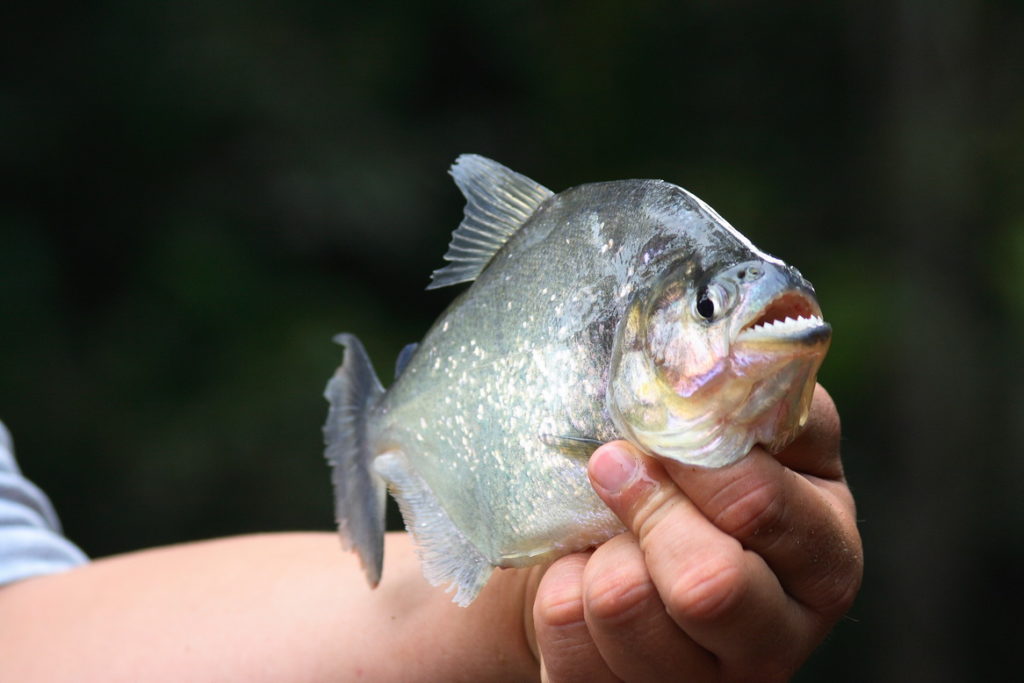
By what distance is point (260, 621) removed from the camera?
1592 mm

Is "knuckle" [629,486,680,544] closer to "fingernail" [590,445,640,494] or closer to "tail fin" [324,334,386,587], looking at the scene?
"fingernail" [590,445,640,494]

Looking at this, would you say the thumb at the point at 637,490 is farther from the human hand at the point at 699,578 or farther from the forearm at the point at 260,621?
the forearm at the point at 260,621

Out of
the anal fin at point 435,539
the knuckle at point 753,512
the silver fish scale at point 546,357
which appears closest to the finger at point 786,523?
the knuckle at point 753,512

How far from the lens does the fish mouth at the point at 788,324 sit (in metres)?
0.86

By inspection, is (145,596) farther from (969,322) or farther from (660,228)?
(969,322)

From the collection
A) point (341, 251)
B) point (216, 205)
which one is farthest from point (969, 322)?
point (216, 205)

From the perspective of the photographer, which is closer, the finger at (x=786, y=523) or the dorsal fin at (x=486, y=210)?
the finger at (x=786, y=523)

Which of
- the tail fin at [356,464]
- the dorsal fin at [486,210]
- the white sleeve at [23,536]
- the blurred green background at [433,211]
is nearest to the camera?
the dorsal fin at [486,210]

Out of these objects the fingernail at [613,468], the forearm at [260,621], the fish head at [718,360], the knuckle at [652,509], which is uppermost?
the fish head at [718,360]

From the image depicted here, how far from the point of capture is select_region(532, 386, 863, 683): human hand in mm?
990

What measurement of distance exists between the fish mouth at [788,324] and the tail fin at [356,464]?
0.63 m

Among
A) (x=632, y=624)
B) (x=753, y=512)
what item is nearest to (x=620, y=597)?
(x=632, y=624)

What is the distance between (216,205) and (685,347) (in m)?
3.12

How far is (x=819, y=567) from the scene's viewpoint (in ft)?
3.58
